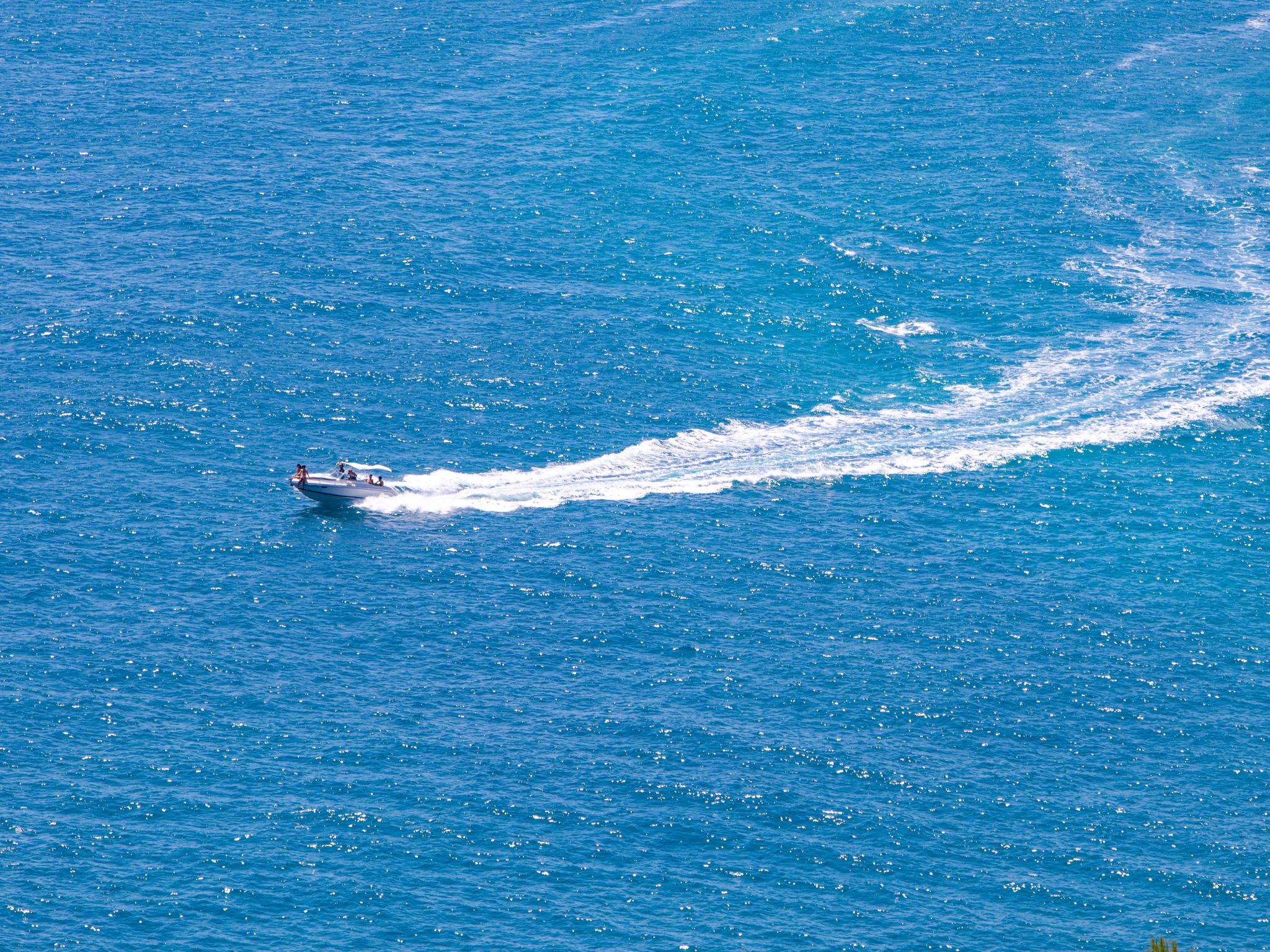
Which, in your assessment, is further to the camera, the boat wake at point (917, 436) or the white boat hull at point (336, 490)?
the boat wake at point (917, 436)

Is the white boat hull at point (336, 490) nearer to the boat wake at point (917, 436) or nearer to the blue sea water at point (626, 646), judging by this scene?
the boat wake at point (917, 436)

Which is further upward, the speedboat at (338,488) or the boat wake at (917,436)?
the boat wake at (917,436)

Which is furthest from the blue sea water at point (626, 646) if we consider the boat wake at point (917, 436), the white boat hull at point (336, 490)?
the white boat hull at point (336, 490)

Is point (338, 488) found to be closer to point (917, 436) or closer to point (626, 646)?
point (626, 646)

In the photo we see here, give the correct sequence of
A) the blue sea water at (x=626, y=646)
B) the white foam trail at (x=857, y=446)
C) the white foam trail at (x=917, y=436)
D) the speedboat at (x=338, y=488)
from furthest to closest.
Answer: the white foam trail at (x=917, y=436)
the white foam trail at (x=857, y=446)
the speedboat at (x=338, y=488)
the blue sea water at (x=626, y=646)

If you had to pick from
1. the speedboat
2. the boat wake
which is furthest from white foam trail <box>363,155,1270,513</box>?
the speedboat

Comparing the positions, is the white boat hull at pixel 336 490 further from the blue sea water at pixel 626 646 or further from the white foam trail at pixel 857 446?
the blue sea water at pixel 626 646

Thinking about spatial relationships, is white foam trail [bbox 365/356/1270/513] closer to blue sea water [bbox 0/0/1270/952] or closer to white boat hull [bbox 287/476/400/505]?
blue sea water [bbox 0/0/1270/952]

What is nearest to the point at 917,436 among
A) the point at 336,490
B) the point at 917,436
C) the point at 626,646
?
the point at 917,436

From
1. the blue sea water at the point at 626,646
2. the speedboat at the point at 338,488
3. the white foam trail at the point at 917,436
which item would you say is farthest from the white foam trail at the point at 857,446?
the speedboat at the point at 338,488

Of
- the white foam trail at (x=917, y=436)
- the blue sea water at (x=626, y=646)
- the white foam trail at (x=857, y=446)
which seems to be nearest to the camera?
the blue sea water at (x=626, y=646)
